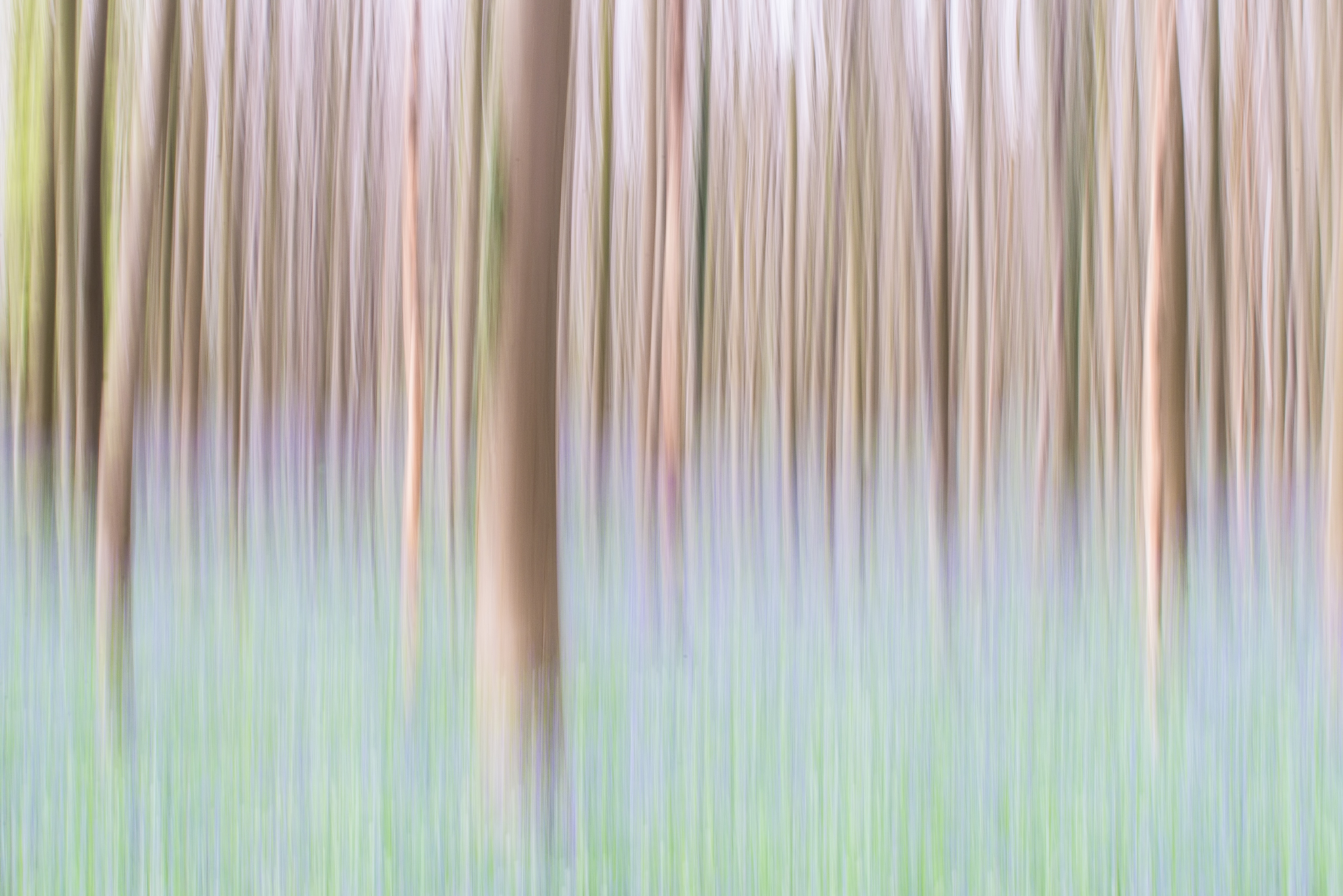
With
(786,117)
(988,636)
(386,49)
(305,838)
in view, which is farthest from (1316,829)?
(386,49)

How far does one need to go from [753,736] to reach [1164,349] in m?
0.44

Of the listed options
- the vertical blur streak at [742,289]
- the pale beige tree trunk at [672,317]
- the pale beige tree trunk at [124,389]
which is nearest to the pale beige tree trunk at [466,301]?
the vertical blur streak at [742,289]

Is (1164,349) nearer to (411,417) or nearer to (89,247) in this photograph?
(411,417)

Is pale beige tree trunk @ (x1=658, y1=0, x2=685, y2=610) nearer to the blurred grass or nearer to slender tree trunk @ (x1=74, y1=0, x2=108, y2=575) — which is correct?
the blurred grass

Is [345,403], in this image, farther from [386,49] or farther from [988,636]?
[988,636]

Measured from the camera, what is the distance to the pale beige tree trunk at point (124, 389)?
2.96 feet

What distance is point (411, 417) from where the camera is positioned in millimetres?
876

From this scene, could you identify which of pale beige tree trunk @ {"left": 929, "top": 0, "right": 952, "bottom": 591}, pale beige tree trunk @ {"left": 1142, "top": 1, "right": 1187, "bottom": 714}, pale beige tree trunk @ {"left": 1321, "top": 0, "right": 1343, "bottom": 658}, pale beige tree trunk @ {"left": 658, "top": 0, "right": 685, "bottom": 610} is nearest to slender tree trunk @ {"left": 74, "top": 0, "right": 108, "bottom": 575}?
pale beige tree trunk @ {"left": 658, "top": 0, "right": 685, "bottom": 610}

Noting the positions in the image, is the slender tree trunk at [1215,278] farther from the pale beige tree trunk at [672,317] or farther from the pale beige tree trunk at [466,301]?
the pale beige tree trunk at [466,301]

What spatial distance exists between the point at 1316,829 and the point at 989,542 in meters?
0.33

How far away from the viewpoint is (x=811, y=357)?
2.83 feet

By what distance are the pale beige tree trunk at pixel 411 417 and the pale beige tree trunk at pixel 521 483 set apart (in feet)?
0.17

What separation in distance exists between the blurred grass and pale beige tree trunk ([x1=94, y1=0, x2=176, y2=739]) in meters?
0.05

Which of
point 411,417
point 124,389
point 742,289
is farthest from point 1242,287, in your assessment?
point 124,389
